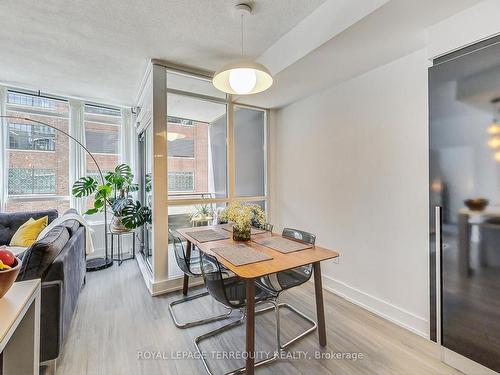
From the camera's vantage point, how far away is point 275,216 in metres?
4.02

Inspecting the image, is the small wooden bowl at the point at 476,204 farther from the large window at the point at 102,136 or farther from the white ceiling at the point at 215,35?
the large window at the point at 102,136

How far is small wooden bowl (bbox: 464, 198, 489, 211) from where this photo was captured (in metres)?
1.57

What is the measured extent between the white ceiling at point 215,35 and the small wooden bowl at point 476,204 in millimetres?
1304

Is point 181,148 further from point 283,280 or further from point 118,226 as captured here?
point 283,280

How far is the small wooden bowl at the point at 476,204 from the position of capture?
5.16ft

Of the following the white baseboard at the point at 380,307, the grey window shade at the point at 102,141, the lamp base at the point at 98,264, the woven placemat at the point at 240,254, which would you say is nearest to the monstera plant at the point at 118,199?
the lamp base at the point at 98,264

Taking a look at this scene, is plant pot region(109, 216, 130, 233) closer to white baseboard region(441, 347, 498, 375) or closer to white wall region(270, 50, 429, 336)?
white wall region(270, 50, 429, 336)

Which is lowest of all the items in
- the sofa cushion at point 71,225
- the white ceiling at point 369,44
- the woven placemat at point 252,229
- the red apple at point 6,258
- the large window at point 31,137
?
the woven placemat at point 252,229

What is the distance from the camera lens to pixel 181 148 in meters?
3.22

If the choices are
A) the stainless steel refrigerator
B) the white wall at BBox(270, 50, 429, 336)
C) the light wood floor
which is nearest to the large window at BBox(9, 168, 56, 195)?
the light wood floor

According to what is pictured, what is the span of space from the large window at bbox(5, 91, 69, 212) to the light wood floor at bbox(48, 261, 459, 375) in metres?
2.08

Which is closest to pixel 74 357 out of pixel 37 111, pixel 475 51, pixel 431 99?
pixel 431 99

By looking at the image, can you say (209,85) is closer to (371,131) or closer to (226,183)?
(226,183)

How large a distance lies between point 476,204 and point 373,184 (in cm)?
96
